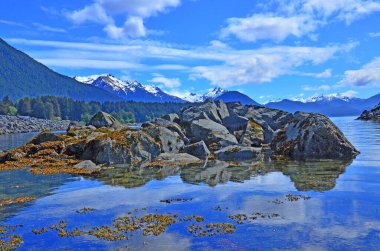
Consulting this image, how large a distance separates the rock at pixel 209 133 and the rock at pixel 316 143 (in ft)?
29.1

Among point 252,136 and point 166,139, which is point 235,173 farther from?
point 252,136

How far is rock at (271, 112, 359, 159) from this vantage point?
42.0 meters

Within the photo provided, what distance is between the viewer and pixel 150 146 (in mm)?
46000

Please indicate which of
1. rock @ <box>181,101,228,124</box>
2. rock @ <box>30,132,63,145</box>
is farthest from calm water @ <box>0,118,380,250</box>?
rock @ <box>181,101,228,124</box>

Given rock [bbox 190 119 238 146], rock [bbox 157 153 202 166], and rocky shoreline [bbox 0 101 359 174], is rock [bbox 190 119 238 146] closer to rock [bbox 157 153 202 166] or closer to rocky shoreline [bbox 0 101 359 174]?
rocky shoreline [bbox 0 101 359 174]

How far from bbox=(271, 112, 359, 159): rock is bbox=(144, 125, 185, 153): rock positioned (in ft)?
41.5

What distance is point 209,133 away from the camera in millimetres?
54594

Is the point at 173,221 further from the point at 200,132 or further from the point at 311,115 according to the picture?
the point at 200,132

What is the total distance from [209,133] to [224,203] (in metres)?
33.2

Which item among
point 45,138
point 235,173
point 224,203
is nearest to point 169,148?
point 45,138

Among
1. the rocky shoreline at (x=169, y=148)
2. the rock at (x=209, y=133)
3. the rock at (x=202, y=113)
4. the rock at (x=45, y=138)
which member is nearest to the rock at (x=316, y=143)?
the rocky shoreline at (x=169, y=148)

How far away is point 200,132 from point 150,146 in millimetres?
11399

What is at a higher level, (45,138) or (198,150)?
(45,138)

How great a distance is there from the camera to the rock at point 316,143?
42.0 metres
